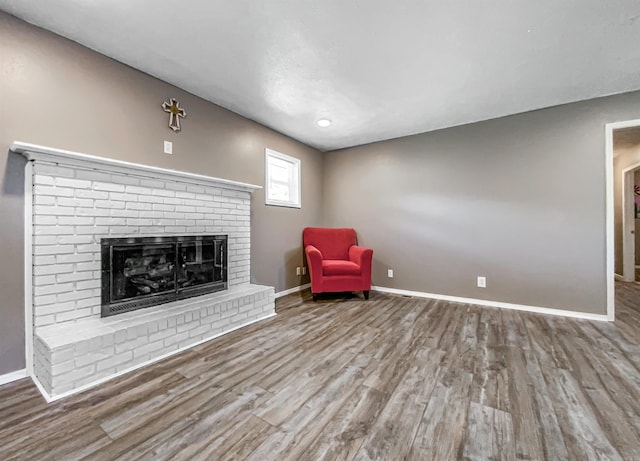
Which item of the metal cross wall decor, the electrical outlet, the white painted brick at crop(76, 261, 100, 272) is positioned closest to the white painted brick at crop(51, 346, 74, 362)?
the white painted brick at crop(76, 261, 100, 272)

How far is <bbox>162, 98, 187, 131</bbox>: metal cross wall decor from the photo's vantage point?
251 centimetres

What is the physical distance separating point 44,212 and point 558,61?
4.03 meters

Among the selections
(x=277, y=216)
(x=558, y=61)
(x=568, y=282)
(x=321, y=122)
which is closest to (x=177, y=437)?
(x=277, y=216)

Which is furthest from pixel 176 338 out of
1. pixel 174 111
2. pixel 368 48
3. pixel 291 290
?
pixel 368 48

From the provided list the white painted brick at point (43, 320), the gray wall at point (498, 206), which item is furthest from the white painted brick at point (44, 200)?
the gray wall at point (498, 206)

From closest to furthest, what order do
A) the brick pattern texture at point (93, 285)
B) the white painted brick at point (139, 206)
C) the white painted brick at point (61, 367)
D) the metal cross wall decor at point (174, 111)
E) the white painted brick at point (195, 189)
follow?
the white painted brick at point (61, 367) → the brick pattern texture at point (93, 285) → the white painted brick at point (139, 206) → the metal cross wall decor at point (174, 111) → the white painted brick at point (195, 189)

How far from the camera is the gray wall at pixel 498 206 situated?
2.83 m

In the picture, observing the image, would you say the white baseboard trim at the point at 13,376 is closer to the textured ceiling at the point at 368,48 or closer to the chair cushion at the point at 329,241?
the textured ceiling at the point at 368,48

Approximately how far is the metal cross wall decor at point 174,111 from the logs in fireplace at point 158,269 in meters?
1.09

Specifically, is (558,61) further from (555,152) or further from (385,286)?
(385,286)

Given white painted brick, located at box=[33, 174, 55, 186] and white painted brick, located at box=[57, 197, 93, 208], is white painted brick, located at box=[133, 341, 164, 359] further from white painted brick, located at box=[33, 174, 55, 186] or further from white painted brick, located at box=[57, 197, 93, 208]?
white painted brick, located at box=[33, 174, 55, 186]

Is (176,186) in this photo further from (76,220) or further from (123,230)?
(76,220)

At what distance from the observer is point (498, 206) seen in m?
3.28

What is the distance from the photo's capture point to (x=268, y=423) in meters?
1.32
